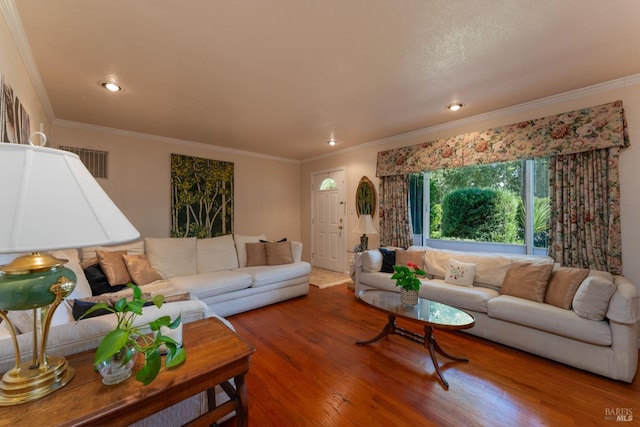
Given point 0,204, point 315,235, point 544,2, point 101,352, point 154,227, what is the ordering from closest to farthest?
point 0,204, point 101,352, point 544,2, point 154,227, point 315,235

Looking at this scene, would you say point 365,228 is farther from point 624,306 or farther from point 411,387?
point 624,306

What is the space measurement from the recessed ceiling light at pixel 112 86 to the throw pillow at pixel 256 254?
2.40 m

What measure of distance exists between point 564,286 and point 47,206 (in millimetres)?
3340

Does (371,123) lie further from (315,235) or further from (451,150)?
(315,235)

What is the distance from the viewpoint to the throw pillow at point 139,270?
9.61ft

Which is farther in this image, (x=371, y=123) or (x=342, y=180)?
(x=342, y=180)

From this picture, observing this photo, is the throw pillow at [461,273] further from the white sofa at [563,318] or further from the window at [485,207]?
the window at [485,207]

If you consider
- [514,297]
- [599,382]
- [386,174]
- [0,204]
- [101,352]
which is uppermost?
[386,174]

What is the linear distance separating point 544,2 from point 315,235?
4817mm

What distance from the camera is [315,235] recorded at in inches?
231

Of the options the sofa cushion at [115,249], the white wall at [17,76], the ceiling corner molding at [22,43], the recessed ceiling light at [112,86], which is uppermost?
the recessed ceiling light at [112,86]

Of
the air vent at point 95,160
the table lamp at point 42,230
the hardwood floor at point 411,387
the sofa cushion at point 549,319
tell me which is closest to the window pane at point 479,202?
the sofa cushion at point 549,319

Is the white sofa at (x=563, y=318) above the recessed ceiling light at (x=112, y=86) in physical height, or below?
below

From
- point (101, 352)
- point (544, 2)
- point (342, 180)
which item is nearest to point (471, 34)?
point (544, 2)
